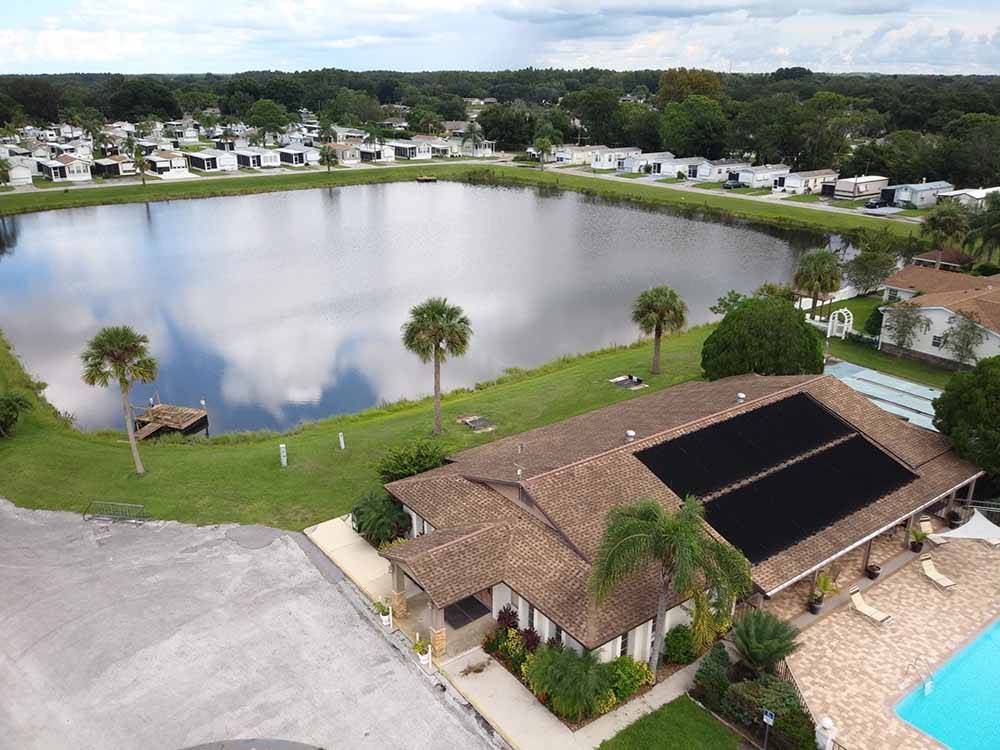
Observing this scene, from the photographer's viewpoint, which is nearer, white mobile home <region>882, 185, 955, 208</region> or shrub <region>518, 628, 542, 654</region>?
shrub <region>518, 628, 542, 654</region>

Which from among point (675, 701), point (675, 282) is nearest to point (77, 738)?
point (675, 701)

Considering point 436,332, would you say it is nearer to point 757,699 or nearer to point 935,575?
point 757,699

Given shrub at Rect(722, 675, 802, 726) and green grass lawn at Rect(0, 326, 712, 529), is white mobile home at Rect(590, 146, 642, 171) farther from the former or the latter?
shrub at Rect(722, 675, 802, 726)

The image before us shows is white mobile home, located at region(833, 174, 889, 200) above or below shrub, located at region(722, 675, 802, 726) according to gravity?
above

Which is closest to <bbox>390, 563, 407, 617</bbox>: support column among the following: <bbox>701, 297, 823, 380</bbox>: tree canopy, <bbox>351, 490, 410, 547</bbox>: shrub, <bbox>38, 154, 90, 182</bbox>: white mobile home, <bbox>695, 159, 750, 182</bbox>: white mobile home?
<bbox>351, 490, 410, 547</bbox>: shrub

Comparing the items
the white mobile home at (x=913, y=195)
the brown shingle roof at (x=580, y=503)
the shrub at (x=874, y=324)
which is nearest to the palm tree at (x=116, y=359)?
the brown shingle roof at (x=580, y=503)

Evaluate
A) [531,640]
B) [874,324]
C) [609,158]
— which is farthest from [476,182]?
[531,640]

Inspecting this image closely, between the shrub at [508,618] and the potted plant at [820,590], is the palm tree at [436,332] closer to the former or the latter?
the shrub at [508,618]
